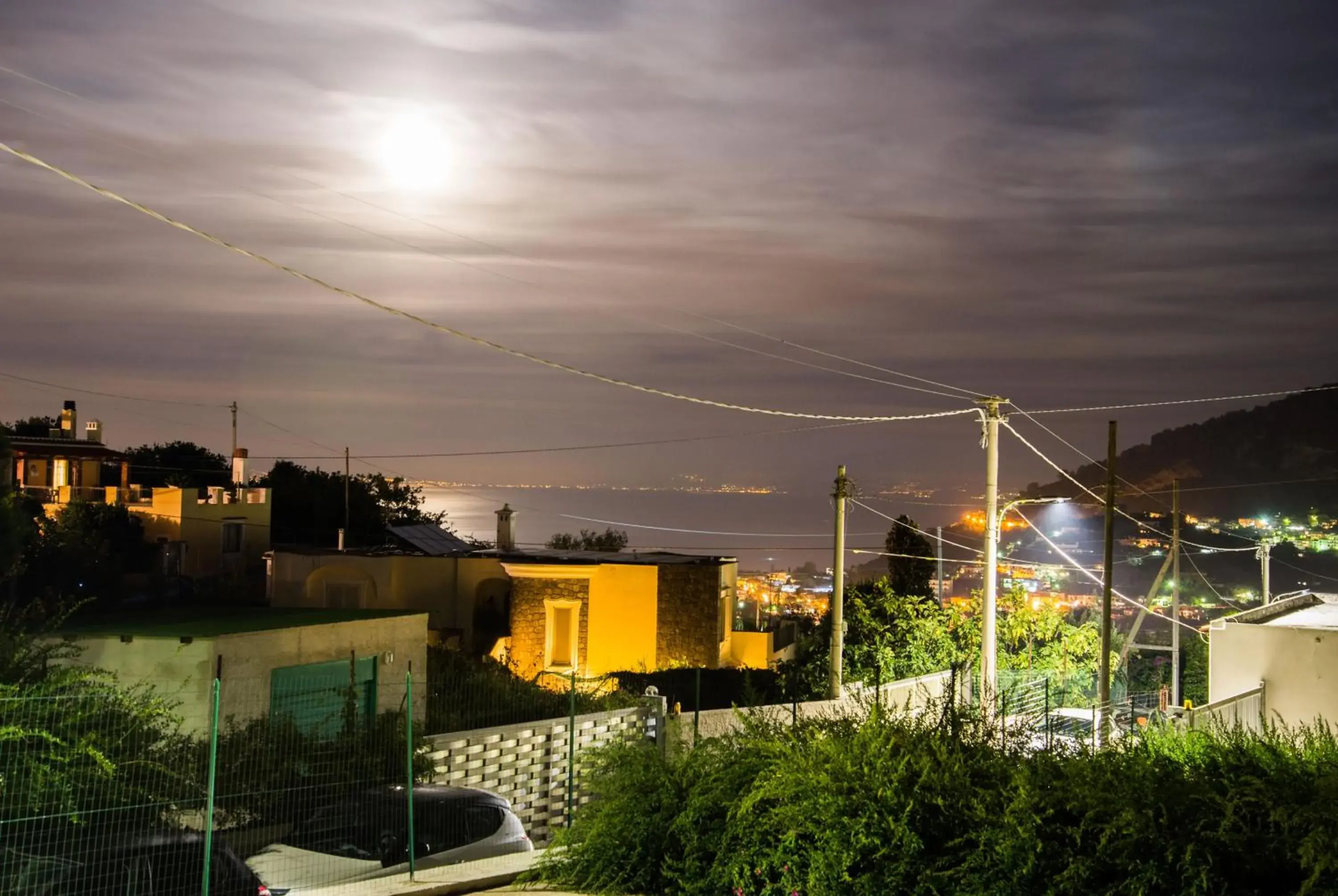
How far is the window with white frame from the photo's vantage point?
33.7m

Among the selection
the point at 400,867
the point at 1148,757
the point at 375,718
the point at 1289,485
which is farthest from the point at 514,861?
the point at 1289,485

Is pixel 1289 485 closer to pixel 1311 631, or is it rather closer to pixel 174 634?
pixel 1311 631

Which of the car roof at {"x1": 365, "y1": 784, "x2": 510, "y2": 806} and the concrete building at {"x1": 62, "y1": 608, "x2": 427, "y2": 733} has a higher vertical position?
the concrete building at {"x1": 62, "y1": 608, "x2": 427, "y2": 733}

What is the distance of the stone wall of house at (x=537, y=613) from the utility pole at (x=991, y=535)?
13.7 meters

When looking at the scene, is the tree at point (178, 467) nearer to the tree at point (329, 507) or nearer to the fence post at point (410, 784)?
the tree at point (329, 507)

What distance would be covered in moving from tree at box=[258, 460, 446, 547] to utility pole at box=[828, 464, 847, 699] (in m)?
41.4

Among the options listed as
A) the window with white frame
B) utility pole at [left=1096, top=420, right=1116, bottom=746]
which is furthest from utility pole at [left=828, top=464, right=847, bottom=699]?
the window with white frame

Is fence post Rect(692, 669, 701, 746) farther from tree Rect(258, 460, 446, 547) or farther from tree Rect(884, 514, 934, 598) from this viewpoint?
tree Rect(258, 460, 446, 547)

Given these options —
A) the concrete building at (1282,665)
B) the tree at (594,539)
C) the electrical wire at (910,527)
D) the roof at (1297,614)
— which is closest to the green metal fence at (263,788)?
the electrical wire at (910,527)

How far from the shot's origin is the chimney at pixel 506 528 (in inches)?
1635

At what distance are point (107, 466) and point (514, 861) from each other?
54.0 meters

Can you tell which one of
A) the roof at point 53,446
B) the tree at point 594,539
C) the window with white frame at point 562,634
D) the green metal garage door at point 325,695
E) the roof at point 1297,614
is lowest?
the window with white frame at point 562,634

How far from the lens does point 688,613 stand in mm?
34188

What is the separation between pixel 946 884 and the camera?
8.90 m
